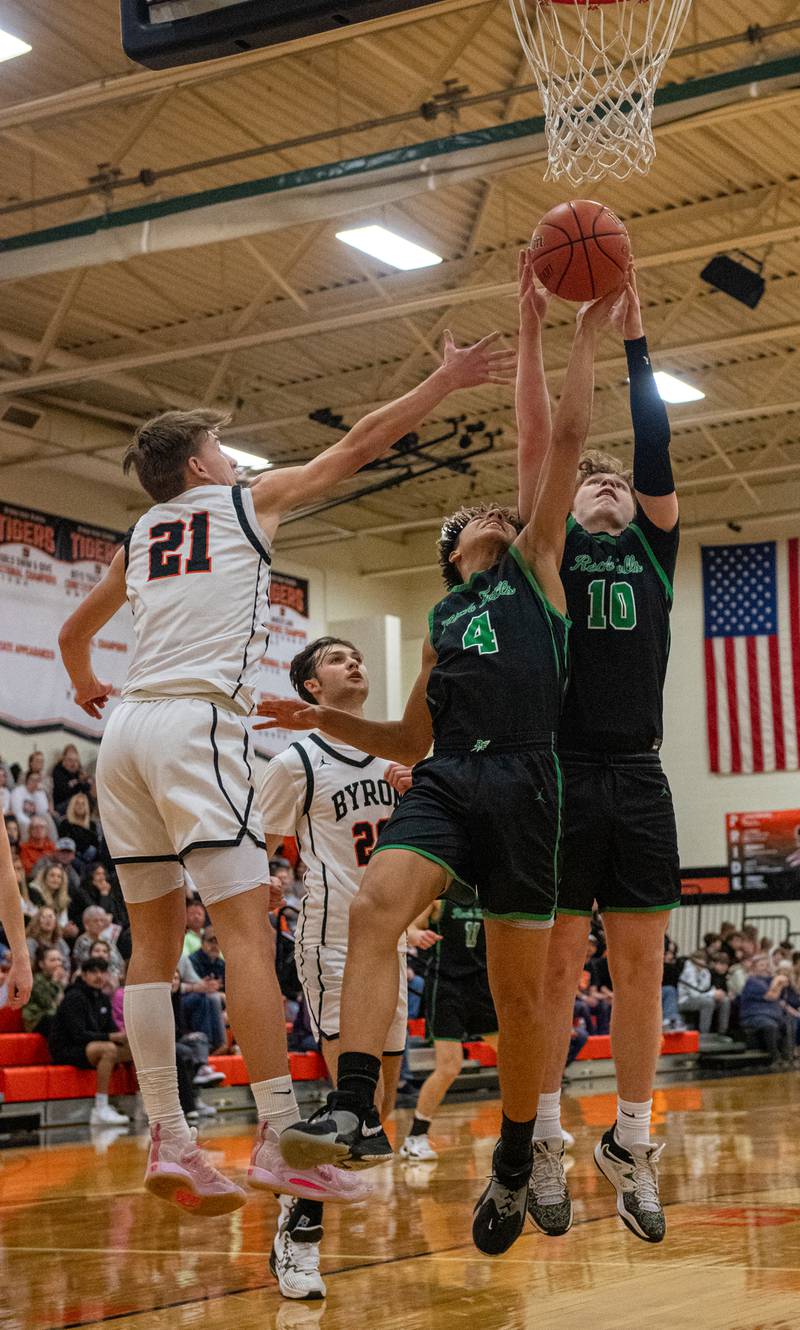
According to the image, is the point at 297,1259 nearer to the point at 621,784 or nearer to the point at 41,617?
the point at 621,784

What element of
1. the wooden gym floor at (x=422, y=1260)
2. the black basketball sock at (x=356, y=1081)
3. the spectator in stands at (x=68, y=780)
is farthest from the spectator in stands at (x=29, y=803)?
the black basketball sock at (x=356, y=1081)

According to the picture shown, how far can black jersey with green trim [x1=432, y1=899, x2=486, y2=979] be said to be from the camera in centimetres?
1012

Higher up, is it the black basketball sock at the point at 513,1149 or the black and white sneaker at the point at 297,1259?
the black basketball sock at the point at 513,1149

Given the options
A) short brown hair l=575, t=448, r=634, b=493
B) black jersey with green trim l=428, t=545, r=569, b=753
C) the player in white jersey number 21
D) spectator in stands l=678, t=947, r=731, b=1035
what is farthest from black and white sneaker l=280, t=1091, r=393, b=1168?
spectator in stands l=678, t=947, r=731, b=1035

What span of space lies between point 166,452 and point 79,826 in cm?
1291

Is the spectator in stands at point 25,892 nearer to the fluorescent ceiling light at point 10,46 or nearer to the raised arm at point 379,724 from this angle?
the fluorescent ceiling light at point 10,46

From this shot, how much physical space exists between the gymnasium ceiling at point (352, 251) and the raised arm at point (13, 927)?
769cm

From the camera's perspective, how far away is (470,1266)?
4867mm

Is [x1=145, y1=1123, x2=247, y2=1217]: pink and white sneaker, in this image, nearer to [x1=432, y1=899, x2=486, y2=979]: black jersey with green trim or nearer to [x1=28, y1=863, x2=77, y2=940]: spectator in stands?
[x1=432, y1=899, x2=486, y2=979]: black jersey with green trim

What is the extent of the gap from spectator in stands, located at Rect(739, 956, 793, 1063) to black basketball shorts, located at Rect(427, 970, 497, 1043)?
424 inches

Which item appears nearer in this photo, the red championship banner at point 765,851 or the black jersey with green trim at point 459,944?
the black jersey with green trim at point 459,944

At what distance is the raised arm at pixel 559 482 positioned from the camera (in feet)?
14.1

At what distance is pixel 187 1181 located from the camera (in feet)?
13.5

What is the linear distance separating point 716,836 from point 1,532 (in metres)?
12.2
